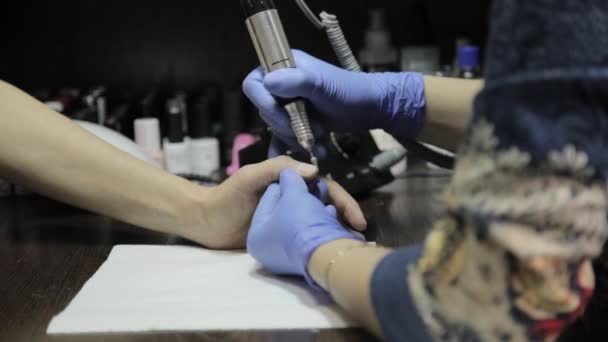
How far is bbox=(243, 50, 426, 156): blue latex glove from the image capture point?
2.59 feet

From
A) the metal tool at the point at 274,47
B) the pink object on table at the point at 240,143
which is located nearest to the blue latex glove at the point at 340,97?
the metal tool at the point at 274,47

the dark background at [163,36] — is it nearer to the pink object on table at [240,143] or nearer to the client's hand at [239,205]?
the pink object on table at [240,143]

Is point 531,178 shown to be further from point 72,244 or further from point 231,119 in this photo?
point 231,119

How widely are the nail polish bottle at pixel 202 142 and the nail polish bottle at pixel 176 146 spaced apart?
0.09ft

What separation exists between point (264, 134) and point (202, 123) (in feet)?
0.79

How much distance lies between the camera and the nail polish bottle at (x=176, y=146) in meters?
1.23

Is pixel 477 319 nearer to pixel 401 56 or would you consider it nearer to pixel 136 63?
pixel 401 56

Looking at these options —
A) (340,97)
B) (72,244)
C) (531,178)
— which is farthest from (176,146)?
(531,178)

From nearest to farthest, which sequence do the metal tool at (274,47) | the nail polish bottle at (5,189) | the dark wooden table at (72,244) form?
1. the dark wooden table at (72,244)
2. the metal tool at (274,47)
3. the nail polish bottle at (5,189)

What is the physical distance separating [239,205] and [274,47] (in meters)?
0.19

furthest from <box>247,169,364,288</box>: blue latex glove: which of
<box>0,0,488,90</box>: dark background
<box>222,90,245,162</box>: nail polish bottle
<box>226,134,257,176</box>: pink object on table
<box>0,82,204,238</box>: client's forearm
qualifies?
<box>0,0,488,90</box>: dark background

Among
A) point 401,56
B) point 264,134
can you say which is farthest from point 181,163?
point 401,56

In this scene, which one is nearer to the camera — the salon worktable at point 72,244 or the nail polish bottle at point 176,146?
the salon worktable at point 72,244

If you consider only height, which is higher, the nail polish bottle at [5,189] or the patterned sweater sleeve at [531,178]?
the patterned sweater sleeve at [531,178]
